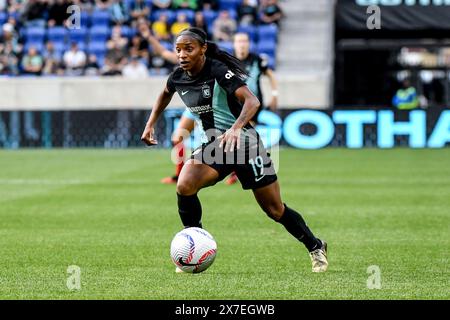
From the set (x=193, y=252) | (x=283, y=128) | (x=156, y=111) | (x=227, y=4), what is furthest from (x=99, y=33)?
(x=193, y=252)

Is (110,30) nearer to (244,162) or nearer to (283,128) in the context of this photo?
(283,128)

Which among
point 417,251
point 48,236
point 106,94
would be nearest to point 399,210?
point 417,251

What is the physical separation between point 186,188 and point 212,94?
2.63 ft

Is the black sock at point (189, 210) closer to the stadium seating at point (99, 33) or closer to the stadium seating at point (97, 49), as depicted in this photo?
the stadium seating at point (97, 49)

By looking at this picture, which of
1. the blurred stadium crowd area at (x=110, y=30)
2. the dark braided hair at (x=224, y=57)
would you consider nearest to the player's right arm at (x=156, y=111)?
the dark braided hair at (x=224, y=57)

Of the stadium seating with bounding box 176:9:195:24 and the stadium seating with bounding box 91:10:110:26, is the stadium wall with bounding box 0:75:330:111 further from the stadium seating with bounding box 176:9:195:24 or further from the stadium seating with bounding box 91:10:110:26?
the stadium seating with bounding box 91:10:110:26

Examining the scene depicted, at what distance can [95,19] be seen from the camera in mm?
31906

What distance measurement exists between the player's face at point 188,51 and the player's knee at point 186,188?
940 mm

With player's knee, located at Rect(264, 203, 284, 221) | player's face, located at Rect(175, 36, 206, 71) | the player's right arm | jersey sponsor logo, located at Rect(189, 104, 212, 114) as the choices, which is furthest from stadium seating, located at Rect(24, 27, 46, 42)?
player's knee, located at Rect(264, 203, 284, 221)

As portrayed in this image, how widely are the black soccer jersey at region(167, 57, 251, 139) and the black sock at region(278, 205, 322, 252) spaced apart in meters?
0.91

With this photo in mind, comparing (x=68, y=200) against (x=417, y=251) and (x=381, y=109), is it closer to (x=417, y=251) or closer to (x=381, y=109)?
(x=417, y=251)

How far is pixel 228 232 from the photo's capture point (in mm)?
12094

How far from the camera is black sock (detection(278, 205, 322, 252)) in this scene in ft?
30.4

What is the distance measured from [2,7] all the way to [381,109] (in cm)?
1274
